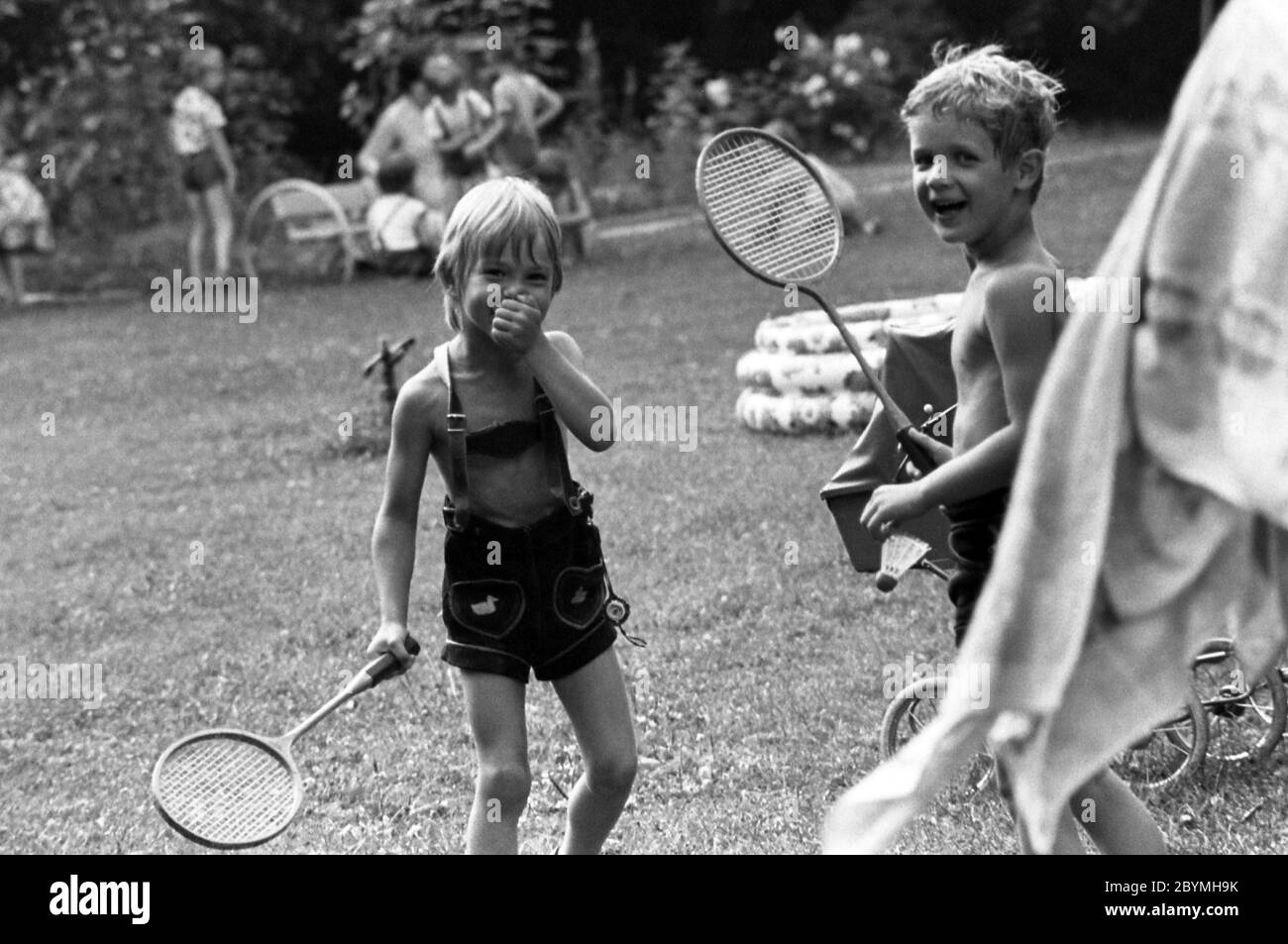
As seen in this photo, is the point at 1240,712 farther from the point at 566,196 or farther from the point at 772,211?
the point at 566,196

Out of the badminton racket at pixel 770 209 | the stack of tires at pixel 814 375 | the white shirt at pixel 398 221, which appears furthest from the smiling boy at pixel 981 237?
the white shirt at pixel 398 221

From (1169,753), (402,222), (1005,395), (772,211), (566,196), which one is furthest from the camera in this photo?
(566,196)

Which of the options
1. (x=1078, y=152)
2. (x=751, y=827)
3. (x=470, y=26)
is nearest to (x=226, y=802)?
(x=751, y=827)

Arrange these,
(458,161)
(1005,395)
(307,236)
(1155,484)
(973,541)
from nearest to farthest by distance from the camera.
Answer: (1155,484)
(1005,395)
(973,541)
(458,161)
(307,236)

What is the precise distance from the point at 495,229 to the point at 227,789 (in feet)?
3.97

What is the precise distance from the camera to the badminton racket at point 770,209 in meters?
4.19

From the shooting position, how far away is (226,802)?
3.76 metres

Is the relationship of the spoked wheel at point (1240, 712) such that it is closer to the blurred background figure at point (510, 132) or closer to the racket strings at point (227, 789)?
the racket strings at point (227, 789)

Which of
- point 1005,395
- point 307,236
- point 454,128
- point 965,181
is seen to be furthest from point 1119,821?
point 307,236

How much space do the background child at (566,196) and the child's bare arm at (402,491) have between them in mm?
12091

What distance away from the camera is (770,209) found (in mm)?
4285

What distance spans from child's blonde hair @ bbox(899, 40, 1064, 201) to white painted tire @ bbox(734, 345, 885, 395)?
17.0 ft

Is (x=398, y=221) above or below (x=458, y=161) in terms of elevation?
below

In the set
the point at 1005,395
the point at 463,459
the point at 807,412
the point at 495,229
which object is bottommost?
the point at 807,412
